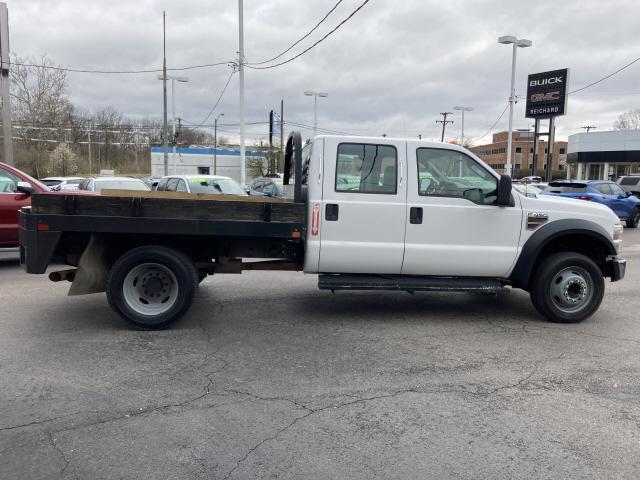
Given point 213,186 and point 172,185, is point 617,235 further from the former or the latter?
point 172,185

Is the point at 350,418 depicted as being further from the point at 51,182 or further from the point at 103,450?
the point at 51,182

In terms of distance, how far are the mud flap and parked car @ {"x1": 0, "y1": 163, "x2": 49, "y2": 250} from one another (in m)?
4.10

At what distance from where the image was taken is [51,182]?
25.4 metres

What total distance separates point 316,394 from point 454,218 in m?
2.79

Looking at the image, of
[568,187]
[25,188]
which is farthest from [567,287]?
[568,187]

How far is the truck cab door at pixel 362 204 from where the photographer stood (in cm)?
586

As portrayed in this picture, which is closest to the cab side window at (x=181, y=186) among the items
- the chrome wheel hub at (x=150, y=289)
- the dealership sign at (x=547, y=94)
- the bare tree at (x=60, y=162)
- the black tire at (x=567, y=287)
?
the chrome wheel hub at (x=150, y=289)

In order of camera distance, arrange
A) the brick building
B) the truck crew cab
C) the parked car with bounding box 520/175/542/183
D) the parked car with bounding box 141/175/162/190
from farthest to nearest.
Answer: the brick building < the parked car with bounding box 141/175/162/190 < the parked car with bounding box 520/175/542/183 < the truck crew cab

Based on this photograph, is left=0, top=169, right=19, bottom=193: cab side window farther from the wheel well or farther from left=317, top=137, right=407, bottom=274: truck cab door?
the wheel well

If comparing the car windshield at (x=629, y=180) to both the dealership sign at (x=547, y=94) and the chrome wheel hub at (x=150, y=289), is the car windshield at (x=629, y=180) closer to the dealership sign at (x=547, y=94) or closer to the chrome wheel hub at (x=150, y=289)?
the dealership sign at (x=547, y=94)

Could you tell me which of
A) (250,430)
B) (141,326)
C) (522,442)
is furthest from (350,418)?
(141,326)

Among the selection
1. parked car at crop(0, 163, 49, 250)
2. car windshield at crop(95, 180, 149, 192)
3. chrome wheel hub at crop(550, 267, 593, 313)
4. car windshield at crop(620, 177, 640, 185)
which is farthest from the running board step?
car windshield at crop(620, 177, 640, 185)

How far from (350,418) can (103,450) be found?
162cm

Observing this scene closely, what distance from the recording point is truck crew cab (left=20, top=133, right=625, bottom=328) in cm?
551
